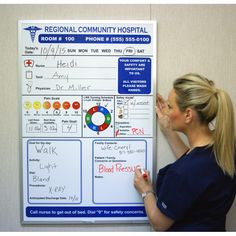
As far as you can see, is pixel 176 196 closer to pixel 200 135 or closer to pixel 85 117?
pixel 200 135

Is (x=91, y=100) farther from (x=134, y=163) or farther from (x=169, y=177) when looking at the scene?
(x=169, y=177)

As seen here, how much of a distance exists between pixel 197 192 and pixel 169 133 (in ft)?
1.27

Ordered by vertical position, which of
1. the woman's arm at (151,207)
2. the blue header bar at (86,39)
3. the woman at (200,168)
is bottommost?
the woman's arm at (151,207)

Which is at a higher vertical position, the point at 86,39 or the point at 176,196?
the point at 86,39

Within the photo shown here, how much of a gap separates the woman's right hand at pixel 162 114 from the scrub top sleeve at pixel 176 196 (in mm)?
309

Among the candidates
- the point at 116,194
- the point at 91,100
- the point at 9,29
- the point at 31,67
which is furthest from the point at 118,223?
the point at 9,29

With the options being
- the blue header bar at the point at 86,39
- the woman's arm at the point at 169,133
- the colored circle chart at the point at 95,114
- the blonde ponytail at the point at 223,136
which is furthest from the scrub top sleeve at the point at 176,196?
the blue header bar at the point at 86,39

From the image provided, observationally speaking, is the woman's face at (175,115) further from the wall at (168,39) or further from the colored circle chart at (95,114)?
the colored circle chart at (95,114)

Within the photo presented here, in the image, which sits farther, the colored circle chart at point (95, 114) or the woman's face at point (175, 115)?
the colored circle chart at point (95, 114)

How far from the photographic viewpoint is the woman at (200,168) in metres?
1.12

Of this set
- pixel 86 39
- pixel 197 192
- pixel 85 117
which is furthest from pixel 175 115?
pixel 86 39

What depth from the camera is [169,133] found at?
142cm

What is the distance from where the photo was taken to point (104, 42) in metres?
1.40

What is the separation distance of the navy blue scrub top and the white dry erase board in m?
0.31
